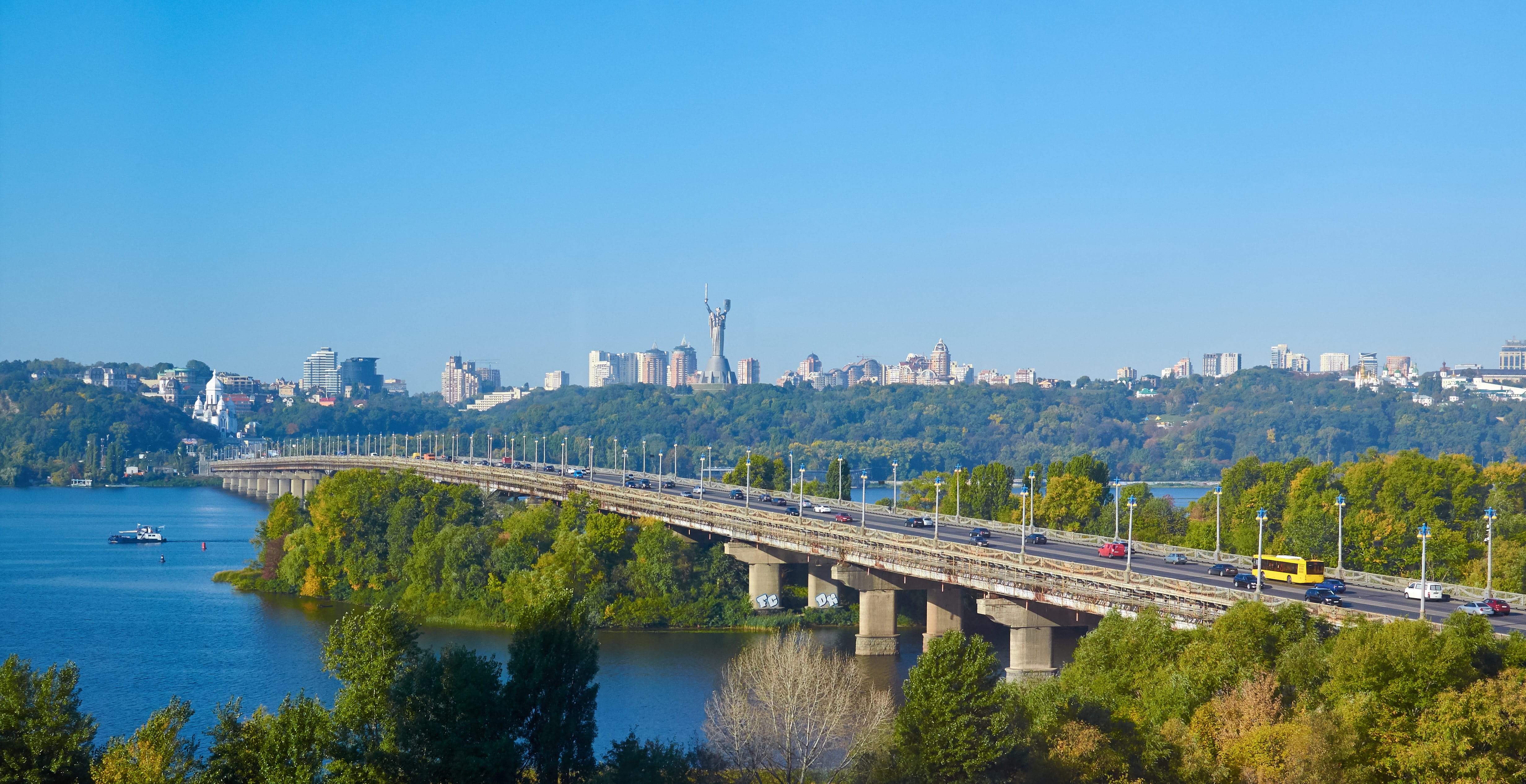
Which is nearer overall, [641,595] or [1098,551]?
[1098,551]

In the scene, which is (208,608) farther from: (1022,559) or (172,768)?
(172,768)

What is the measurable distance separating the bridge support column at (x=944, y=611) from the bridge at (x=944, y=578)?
54 mm

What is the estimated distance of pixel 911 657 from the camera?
2347 inches

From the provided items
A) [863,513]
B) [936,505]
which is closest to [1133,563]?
[936,505]

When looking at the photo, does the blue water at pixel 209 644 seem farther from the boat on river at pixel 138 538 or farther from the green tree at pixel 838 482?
the green tree at pixel 838 482

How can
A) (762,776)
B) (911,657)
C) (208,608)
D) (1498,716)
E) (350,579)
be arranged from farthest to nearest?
(350,579), (208,608), (911,657), (762,776), (1498,716)

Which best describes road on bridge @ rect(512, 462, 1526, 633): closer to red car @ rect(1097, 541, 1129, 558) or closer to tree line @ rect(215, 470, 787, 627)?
red car @ rect(1097, 541, 1129, 558)

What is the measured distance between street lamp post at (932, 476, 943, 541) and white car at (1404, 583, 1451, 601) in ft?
62.8

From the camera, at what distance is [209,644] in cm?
6331

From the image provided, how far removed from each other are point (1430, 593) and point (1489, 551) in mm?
2292

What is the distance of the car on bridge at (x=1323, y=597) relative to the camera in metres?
43.5

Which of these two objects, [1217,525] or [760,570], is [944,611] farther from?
[760,570]

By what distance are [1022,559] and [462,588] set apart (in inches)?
1291

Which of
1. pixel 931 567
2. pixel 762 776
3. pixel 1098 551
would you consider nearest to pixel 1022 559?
pixel 931 567
